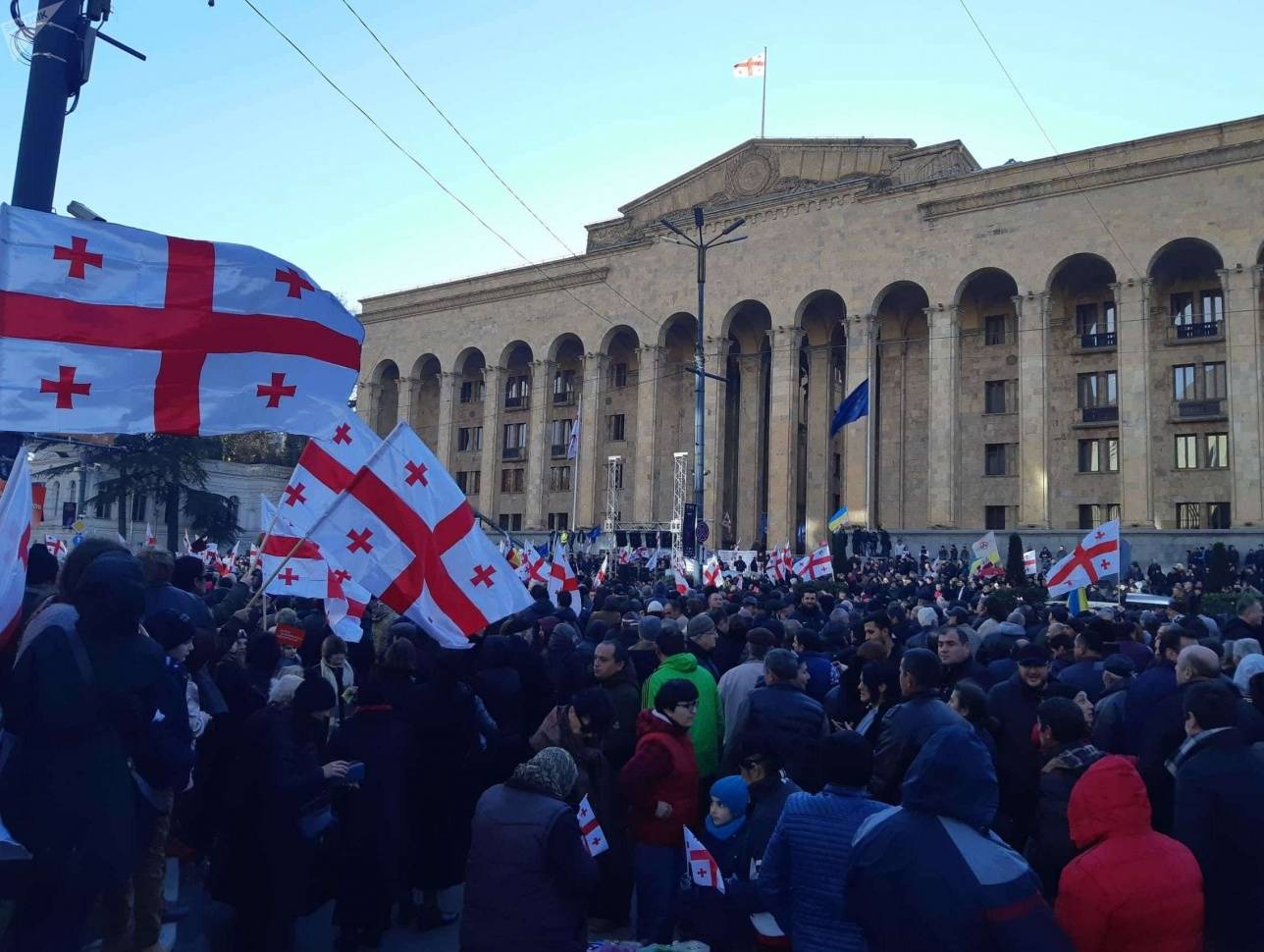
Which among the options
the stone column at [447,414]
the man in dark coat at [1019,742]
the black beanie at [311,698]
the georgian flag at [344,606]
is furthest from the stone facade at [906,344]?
the black beanie at [311,698]

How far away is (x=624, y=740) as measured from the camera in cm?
521

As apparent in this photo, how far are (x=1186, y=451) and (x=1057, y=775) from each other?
3225cm

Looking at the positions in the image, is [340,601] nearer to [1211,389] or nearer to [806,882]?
[806,882]

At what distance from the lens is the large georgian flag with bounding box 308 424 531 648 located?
583 centimetres

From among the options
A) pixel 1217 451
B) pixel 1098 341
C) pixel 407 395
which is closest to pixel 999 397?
pixel 1098 341

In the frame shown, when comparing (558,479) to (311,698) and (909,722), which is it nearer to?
(311,698)

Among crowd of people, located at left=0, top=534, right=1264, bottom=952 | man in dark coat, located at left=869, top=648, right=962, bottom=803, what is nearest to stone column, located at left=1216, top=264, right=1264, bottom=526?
crowd of people, located at left=0, top=534, right=1264, bottom=952

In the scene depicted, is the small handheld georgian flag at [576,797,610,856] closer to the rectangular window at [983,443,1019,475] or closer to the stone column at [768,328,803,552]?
the stone column at [768,328,803,552]

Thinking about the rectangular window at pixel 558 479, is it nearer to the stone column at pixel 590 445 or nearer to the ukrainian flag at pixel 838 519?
the stone column at pixel 590 445

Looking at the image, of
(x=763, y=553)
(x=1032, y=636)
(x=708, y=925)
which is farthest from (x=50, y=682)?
(x=763, y=553)

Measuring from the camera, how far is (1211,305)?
3197 centimetres

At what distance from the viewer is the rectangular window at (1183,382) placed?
3184 centimetres

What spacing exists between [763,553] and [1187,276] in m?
17.2

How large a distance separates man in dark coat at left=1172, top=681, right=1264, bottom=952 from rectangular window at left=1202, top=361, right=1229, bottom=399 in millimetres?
32512
